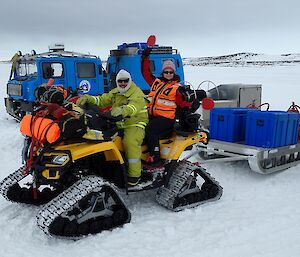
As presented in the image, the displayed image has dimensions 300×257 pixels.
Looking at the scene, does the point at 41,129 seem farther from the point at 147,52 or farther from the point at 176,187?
the point at 147,52

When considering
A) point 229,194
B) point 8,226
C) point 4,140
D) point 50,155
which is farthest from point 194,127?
point 4,140

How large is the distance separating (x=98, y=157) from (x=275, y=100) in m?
13.0

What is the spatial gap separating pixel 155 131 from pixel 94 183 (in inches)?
43.6

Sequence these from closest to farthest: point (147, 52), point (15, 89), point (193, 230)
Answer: point (193, 230)
point (147, 52)
point (15, 89)

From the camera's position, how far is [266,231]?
13.6ft

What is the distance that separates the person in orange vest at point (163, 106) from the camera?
472 cm

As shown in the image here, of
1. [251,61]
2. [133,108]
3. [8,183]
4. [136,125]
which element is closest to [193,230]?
[136,125]

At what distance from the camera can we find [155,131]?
4.74 metres

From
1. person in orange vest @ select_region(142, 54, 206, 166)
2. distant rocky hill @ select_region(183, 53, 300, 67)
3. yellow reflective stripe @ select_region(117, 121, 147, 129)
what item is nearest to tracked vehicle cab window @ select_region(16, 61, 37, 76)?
person in orange vest @ select_region(142, 54, 206, 166)

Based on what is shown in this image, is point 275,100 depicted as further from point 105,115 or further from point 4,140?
point 105,115

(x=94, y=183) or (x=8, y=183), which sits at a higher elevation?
(x=94, y=183)

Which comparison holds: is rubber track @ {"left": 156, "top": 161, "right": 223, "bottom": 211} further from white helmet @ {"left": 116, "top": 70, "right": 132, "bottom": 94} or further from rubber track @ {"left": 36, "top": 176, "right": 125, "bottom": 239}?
white helmet @ {"left": 116, "top": 70, "right": 132, "bottom": 94}

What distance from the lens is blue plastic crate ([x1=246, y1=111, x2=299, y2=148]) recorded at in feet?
18.9

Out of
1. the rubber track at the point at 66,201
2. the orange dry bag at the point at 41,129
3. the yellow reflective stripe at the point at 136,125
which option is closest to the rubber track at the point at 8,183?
the orange dry bag at the point at 41,129
